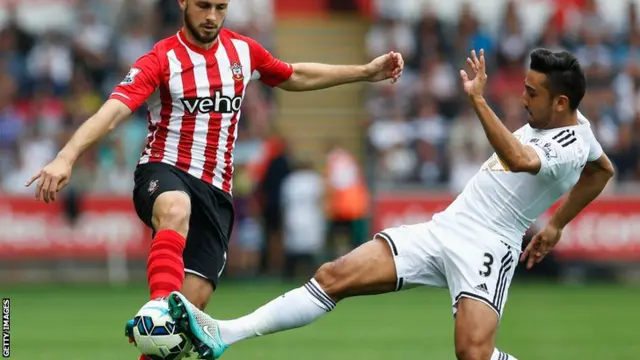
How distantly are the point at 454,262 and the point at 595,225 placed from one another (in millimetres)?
11657

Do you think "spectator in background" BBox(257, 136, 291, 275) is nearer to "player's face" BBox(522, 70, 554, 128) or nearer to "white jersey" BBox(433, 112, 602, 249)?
"white jersey" BBox(433, 112, 602, 249)

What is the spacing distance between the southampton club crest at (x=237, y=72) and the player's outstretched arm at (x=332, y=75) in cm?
50

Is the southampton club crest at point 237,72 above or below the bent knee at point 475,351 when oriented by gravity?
above

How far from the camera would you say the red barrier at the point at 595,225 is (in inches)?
731

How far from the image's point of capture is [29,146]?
755 inches

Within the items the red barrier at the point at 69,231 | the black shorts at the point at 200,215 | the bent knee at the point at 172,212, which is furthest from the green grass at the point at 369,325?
the bent knee at the point at 172,212

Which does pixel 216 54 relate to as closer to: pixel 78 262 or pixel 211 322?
pixel 211 322

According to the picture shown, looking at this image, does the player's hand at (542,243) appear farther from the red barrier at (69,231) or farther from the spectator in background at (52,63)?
the spectator in background at (52,63)

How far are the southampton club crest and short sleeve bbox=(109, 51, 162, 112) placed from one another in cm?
53

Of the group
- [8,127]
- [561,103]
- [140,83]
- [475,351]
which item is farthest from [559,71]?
[8,127]

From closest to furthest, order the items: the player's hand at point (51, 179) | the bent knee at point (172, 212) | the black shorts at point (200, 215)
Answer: the player's hand at point (51, 179) → the bent knee at point (172, 212) → the black shorts at point (200, 215)

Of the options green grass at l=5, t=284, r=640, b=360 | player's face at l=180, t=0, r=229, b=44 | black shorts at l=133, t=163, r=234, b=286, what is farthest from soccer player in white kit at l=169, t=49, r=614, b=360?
green grass at l=5, t=284, r=640, b=360

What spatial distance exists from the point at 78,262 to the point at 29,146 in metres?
1.93

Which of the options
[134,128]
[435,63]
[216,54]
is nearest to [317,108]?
[435,63]
